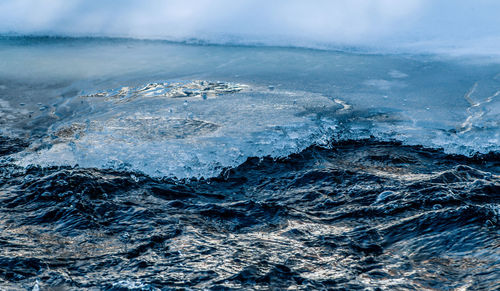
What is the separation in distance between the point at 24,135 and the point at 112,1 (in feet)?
17.4

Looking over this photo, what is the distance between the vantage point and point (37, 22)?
789 cm

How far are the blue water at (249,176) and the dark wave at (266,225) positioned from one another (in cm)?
1

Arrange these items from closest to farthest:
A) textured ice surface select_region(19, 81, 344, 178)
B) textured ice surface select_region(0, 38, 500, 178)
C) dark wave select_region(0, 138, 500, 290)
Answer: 1. dark wave select_region(0, 138, 500, 290)
2. textured ice surface select_region(19, 81, 344, 178)
3. textured ice surface select_region(0, 38, 500, 178)

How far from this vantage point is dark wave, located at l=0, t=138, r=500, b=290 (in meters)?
2.15

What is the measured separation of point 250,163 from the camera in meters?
3.51

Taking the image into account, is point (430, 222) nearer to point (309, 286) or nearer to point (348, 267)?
point (348, 267)

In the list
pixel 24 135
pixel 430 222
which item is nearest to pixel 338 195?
pixel 430 222

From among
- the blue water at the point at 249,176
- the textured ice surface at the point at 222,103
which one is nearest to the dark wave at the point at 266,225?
the blue water at the point at 249,176

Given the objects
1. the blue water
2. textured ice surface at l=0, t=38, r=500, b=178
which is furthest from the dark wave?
textured ice surface at l=0, t=38, r=500, b=178

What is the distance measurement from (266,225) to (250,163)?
0.90 meters

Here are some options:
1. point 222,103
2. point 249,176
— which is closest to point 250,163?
point 249,176

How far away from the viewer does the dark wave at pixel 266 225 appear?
215 cm

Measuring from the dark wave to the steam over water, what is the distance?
0.01 m

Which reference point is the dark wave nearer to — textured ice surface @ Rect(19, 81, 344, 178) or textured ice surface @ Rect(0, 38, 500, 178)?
textured ice surface @ Rect(19, 81, 344, 178)
